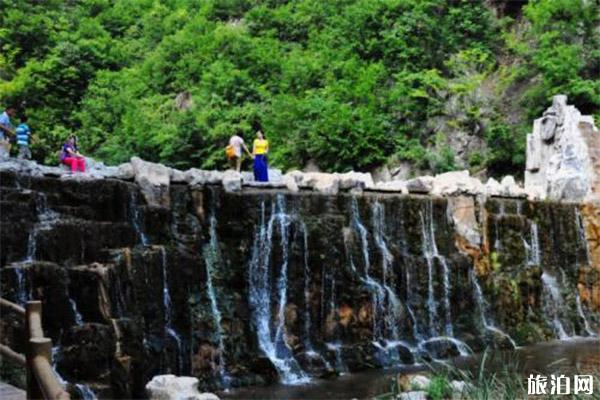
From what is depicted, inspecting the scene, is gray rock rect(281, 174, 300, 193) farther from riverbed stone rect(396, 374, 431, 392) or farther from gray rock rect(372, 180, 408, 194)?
riverbed stone rect(396, 374, 431, 392)

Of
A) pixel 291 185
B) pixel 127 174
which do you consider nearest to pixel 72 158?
pixel 127 174

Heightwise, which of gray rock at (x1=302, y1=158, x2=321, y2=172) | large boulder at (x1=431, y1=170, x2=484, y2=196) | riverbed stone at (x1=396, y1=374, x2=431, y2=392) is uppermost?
gray rock at (x1=302, y1=158, x2=321, y2=172)

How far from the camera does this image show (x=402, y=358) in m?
12.0

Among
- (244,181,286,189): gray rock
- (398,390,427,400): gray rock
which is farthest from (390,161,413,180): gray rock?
(398,390,427,400): gray rock

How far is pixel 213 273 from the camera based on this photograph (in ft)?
37.2

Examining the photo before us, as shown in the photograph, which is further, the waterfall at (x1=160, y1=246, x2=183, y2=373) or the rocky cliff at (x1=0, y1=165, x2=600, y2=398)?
the waterfall at (x1=160, y1=246, x2=183, y2=373)

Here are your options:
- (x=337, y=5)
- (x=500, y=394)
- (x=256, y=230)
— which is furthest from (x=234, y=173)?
(x=337, y=5)

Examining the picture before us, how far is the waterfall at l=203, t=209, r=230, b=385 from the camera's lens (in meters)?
10.7

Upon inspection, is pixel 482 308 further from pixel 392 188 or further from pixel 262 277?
pixel 262 277

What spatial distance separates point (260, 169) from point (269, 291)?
2.65 m

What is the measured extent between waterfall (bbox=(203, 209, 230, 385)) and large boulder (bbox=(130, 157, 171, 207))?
85 centimetres

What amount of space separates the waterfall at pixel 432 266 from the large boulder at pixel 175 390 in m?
6.35

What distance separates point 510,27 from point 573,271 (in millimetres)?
11967

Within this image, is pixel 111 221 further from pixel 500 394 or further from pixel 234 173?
pixel 500 394
